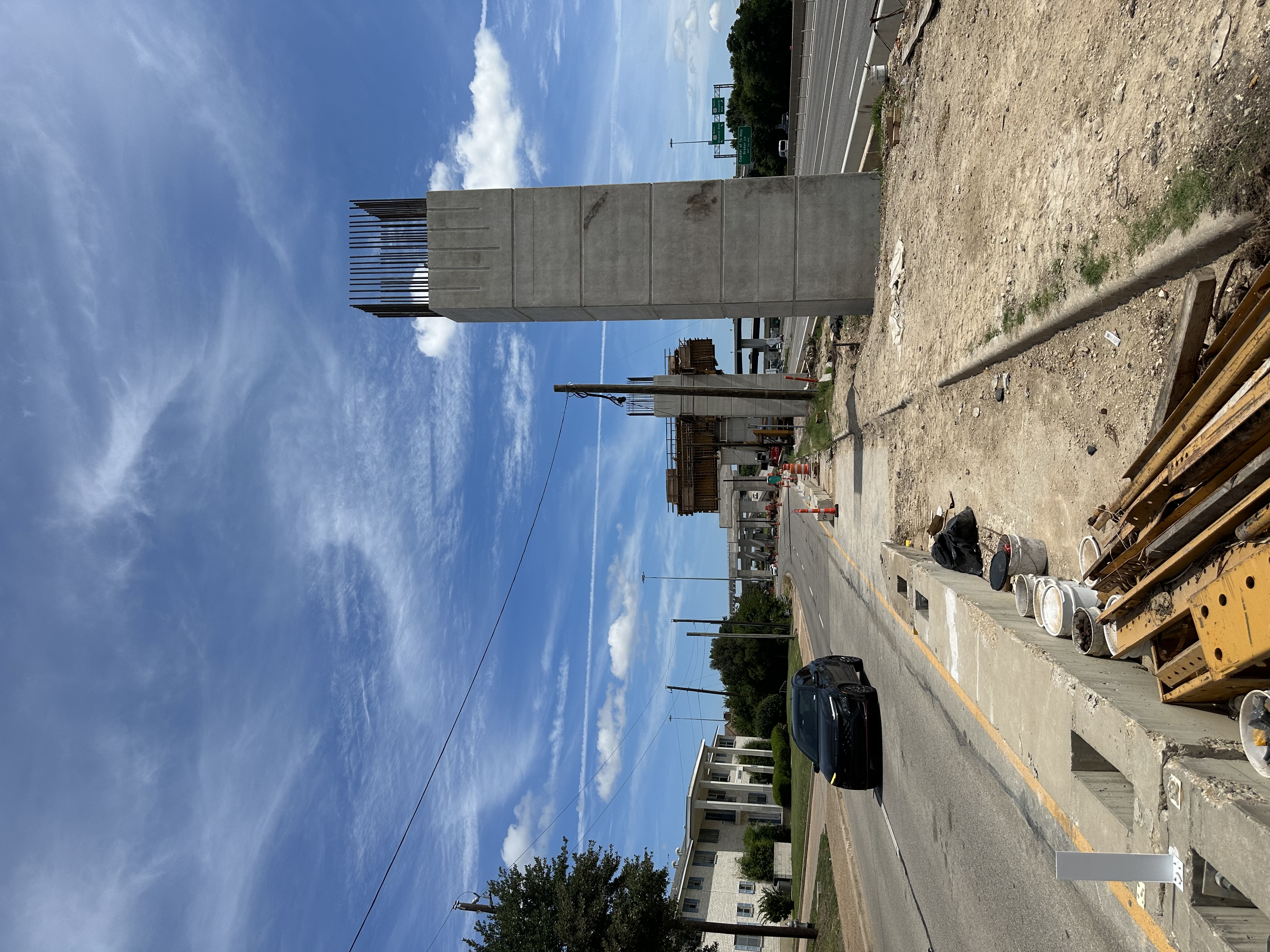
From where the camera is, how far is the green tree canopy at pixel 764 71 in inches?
1331

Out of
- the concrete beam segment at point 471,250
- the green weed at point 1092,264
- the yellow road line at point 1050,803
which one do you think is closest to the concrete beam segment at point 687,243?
the concrete beam segment at point 471,250

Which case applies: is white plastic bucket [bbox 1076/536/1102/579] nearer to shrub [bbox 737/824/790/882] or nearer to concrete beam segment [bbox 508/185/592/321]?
concrete beam segment [bbox 508/185/592/321]

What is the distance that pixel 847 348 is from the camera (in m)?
14.9

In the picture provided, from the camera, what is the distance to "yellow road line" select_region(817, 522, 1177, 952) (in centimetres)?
436

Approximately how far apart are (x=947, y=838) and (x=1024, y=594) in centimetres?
397

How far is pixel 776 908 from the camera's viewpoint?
30.4 meters

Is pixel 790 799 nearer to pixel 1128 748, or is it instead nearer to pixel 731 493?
pixel 731 493

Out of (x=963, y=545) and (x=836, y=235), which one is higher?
(x=836, y=235)

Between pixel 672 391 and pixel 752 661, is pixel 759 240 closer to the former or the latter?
pixel 672 391

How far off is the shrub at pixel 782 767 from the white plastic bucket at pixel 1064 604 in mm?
33385

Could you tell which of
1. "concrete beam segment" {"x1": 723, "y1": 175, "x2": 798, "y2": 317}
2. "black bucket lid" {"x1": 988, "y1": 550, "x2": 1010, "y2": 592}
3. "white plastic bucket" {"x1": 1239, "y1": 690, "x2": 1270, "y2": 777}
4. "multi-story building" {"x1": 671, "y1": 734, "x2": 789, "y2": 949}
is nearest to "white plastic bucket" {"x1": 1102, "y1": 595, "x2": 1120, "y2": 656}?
"white plastic bucket" {"x1": 1239, "y1": 690, "x2": 1270, "y2": 777}

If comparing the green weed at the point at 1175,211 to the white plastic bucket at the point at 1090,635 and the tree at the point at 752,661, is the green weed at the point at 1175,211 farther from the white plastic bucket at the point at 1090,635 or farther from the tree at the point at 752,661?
the tree at the point at 752,661

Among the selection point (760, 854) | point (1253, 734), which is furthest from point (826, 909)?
point (760, 854)

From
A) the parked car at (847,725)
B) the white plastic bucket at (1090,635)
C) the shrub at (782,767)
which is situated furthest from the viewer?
the shrub at (782,767)
